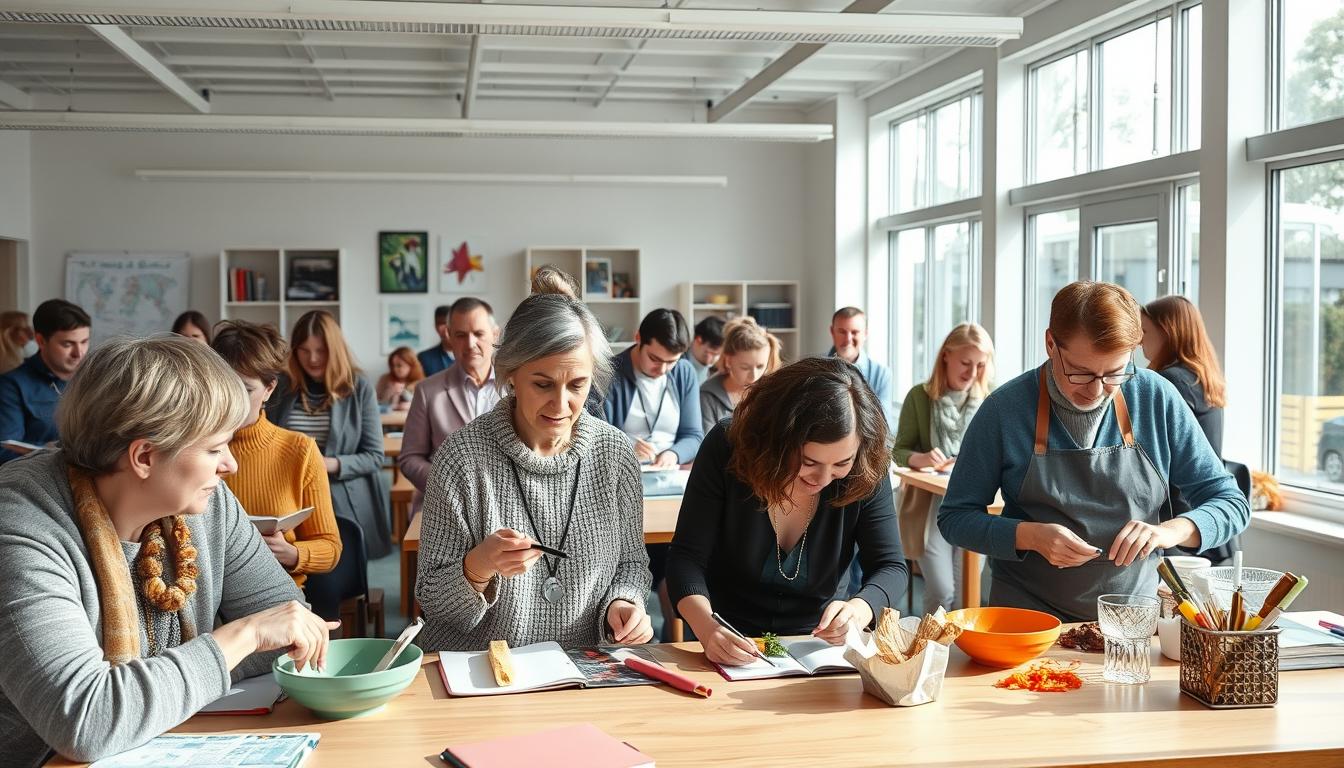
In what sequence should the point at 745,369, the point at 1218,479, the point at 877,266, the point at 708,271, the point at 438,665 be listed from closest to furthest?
the point at 438,665 → the point at 1218,479 → the point at 745,369 → the point at 877,266 → the point at 708,271

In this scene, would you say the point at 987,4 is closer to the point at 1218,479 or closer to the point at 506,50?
the point at 506,50

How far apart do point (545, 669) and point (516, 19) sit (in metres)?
3.53

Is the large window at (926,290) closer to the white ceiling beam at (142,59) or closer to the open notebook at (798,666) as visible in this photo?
the white ceiling beam at (142,59)

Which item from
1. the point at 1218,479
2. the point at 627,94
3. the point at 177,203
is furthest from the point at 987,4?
the point at 177,203

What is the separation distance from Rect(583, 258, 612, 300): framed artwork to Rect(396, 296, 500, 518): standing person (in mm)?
5752

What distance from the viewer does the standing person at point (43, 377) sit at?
5.07m

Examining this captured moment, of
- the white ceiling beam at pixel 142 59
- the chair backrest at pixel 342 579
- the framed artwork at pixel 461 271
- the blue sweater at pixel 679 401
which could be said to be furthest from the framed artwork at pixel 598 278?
the chair backrest at pixel 342 579

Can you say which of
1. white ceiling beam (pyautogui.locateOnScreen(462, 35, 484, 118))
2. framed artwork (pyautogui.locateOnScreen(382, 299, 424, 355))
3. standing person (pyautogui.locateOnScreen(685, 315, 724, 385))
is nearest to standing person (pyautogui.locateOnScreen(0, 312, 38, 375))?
white ceiling beam (pyautogui.locateOnScreen(462, 35, 484, 118))

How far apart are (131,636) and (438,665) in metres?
0.59

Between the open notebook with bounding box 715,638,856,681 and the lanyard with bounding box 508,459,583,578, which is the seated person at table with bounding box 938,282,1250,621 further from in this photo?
the lanyard with bounding box 508,459,583,578

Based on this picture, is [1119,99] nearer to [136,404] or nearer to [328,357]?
[328,357]

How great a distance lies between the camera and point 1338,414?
491 cm

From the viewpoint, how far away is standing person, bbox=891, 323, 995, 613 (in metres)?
5.29

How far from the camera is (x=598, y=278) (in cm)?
1029
